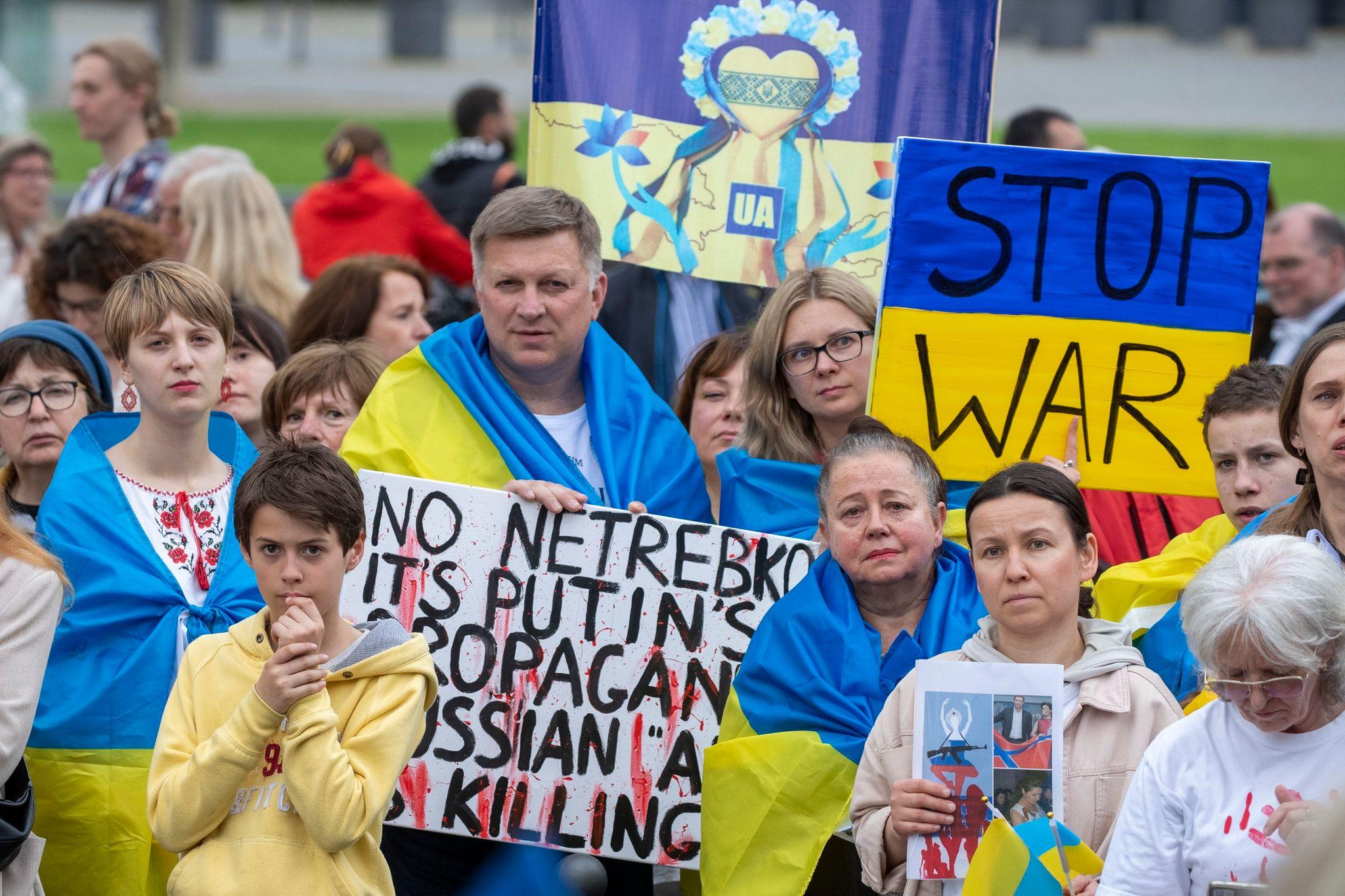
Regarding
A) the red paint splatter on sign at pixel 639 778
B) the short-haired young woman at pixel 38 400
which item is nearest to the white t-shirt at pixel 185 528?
the short-haired young woman at pixel 38 400

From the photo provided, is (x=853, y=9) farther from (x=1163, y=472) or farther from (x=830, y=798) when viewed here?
(x=830, y=798)

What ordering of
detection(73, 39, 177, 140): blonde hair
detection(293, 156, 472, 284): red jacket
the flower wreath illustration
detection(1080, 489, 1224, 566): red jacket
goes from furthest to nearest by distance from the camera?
detection(293, 156, 472, 284): red jacket < detection(73, 39, 177, 140): blonde hair < the flower wreath illustration < detection(1080, 489, 1224, 566): red jacket

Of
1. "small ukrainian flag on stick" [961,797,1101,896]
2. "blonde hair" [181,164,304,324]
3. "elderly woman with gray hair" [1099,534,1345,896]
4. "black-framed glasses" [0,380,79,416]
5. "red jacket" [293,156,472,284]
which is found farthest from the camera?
"red jacket" [293,156,472,284]

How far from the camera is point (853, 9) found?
557cm

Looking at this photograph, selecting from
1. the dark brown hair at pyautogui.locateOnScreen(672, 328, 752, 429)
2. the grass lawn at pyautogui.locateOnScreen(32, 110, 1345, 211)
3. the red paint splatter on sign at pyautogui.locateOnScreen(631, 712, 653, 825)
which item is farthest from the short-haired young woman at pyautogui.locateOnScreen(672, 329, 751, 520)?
the grass lawn at pyautogui.locateOnScreen(32, 110, 1345, 211)

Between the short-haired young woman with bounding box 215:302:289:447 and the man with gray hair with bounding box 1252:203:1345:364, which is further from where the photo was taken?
the man with gray hair with bounding box 1252:203:1345:364

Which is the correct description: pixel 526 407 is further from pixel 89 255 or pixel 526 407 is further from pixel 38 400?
pixel 89 255

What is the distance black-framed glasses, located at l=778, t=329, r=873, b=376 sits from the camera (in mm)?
4691

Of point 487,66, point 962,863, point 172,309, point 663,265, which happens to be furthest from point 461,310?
point 487,66

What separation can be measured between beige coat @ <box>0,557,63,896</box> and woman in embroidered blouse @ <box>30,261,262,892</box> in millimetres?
289

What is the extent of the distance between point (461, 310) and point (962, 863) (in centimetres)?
554

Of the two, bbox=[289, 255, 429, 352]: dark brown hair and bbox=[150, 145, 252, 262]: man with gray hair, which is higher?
bbox=[150, 145, 252, 262]: man with gray hair

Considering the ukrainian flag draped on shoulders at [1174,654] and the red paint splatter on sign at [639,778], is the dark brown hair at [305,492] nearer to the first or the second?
the red paint splatter on sign at [639,778]

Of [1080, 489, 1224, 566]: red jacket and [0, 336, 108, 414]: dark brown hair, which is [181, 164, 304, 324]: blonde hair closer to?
[0, 336, 108, 414]: dark brown hair
